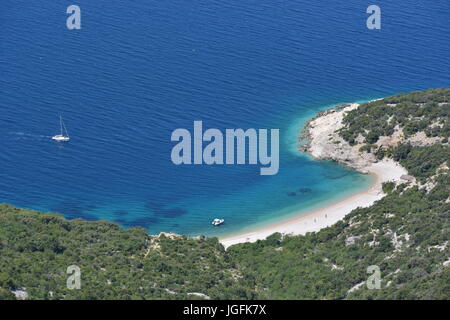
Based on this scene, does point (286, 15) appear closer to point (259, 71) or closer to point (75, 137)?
point (259, 71)

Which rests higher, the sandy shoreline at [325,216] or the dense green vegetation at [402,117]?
the dense green vegetation at [402,117]

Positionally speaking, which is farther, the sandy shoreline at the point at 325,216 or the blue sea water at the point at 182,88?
the blue sea water at the point at 182,88

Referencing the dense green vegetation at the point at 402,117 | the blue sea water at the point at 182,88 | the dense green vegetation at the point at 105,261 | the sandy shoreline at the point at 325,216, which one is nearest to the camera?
the dense green vegetation at the point at 105,261

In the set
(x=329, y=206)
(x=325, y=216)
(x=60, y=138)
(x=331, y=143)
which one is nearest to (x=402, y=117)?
(x=331, y=143)

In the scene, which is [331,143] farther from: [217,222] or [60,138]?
[60,138]

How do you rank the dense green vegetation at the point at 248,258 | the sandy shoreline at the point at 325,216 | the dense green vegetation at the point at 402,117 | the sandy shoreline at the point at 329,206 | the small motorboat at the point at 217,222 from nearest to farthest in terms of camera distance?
the dense green vegetation at the point at 248,258 → the sandy shoreline at the point at 325,216 → the sandy shoreline at the point at 329,206 → the small motorboat at the point at 217,222 → the dense green vegetation at the point at 402,117

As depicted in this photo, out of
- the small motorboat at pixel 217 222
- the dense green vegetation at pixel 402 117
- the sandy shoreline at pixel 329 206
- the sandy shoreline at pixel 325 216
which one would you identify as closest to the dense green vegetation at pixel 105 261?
the sandy shoreline at pixel 325 216

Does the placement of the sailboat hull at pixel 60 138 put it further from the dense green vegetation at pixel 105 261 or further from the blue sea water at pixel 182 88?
the dense green vegetation at pixel 105 261

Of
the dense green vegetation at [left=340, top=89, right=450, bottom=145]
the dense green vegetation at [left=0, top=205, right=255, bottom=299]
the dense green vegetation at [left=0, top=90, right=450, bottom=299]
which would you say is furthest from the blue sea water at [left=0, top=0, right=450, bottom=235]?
the dense green vegetation at [left=0, top=205, right=255, bottom=299]
